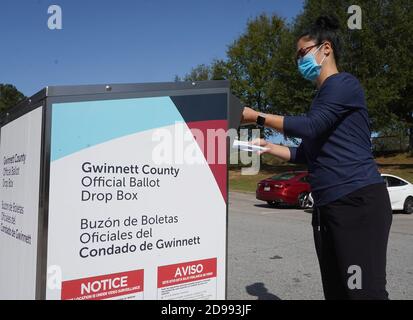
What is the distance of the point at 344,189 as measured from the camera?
7.83 ft

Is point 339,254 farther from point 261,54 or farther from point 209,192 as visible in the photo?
point 261,54

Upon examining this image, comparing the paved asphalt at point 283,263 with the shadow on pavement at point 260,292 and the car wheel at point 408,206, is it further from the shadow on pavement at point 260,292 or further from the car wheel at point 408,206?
the car wheel at point 408,206

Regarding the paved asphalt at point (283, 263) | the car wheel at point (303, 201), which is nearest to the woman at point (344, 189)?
the paved asphalt at point (283, 263)

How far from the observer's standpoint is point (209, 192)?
2.43 m

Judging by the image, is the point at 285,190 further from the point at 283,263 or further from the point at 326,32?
the point at 326,32

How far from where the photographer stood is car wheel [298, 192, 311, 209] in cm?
1548

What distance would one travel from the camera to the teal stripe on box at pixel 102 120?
1.99 meters

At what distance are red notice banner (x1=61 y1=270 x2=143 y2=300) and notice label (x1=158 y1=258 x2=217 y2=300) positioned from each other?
0.13m

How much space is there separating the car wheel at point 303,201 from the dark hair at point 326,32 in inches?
518

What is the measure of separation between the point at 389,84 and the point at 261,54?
15626 mm
